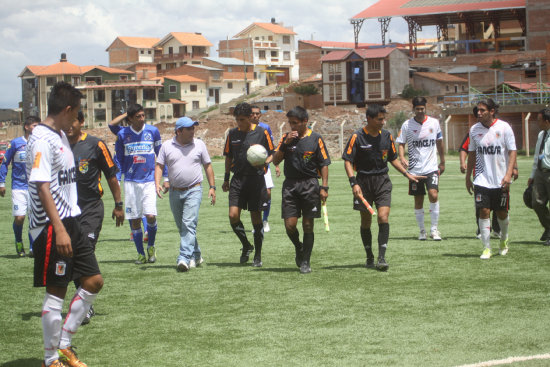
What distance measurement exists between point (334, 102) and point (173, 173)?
251ft

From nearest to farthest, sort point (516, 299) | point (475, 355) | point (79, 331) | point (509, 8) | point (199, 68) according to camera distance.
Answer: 1. point (475, 355)
2. point (79, 331)
3. point (516, 299)
4. point (509, 8)
5. point (199, 68)

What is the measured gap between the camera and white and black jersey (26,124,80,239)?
5.36 meters

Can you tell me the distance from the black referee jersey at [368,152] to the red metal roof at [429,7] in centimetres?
7627

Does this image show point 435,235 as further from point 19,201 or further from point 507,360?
point 19,201

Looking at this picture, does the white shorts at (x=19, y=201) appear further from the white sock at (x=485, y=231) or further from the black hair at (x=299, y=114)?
the white sock at (x=485, y=231)

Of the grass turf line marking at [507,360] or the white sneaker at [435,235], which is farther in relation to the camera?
the white sneaker at [435,235]

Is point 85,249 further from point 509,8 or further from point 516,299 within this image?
point 509,8

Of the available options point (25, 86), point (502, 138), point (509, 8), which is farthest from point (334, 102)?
point (502, 138)

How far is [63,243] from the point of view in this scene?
5.35m

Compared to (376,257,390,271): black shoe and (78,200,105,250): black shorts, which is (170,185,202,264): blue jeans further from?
(376,257,390,271): black shoe

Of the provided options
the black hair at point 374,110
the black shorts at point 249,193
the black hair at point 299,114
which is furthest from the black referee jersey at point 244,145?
the black hair at point 374,110

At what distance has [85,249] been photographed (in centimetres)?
579

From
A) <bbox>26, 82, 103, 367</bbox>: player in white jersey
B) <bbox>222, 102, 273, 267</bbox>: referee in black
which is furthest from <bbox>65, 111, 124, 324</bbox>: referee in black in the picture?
<bbox>222, 102, 273, 267</bbox>: referee in black

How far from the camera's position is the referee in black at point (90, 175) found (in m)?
7.83
